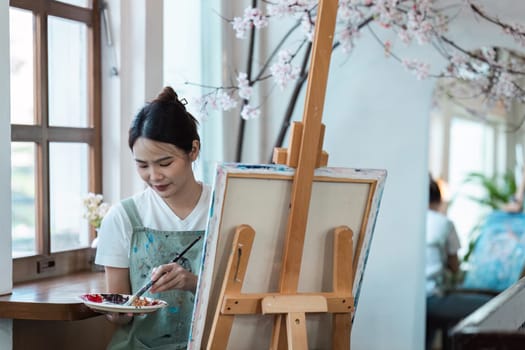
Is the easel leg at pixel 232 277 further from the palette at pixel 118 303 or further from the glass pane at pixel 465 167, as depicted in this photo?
the glass pane at pixel 465 167

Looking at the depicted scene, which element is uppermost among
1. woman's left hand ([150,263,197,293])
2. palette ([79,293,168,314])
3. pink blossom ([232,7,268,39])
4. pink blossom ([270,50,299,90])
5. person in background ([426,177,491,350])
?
pink blossom ([232,7,268,39])

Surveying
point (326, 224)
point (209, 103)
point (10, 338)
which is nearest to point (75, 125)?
point (209, 103)

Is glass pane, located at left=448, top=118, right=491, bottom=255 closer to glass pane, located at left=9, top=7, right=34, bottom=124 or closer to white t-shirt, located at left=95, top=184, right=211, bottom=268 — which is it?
white t-shirt, located at left=95, top=184, right=211, bottom=268

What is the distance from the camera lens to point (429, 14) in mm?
3629

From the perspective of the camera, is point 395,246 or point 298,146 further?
point 395,246

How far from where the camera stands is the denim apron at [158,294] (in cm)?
272

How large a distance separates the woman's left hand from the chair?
2.29m

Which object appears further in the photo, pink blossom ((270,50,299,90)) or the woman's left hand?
pink blossom ((270,50,299,90))

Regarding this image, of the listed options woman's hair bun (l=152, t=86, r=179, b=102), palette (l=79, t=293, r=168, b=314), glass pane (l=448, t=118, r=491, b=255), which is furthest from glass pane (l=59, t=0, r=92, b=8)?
glass pane (l=448, t=118, r=491, b=255)

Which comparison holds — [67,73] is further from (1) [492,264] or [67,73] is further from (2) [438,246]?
(1) [492,264]

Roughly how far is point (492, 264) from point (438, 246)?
0.41m

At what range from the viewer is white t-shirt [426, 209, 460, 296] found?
4340 millimetres

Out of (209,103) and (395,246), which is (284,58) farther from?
(395,246)

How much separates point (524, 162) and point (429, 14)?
1218mm
